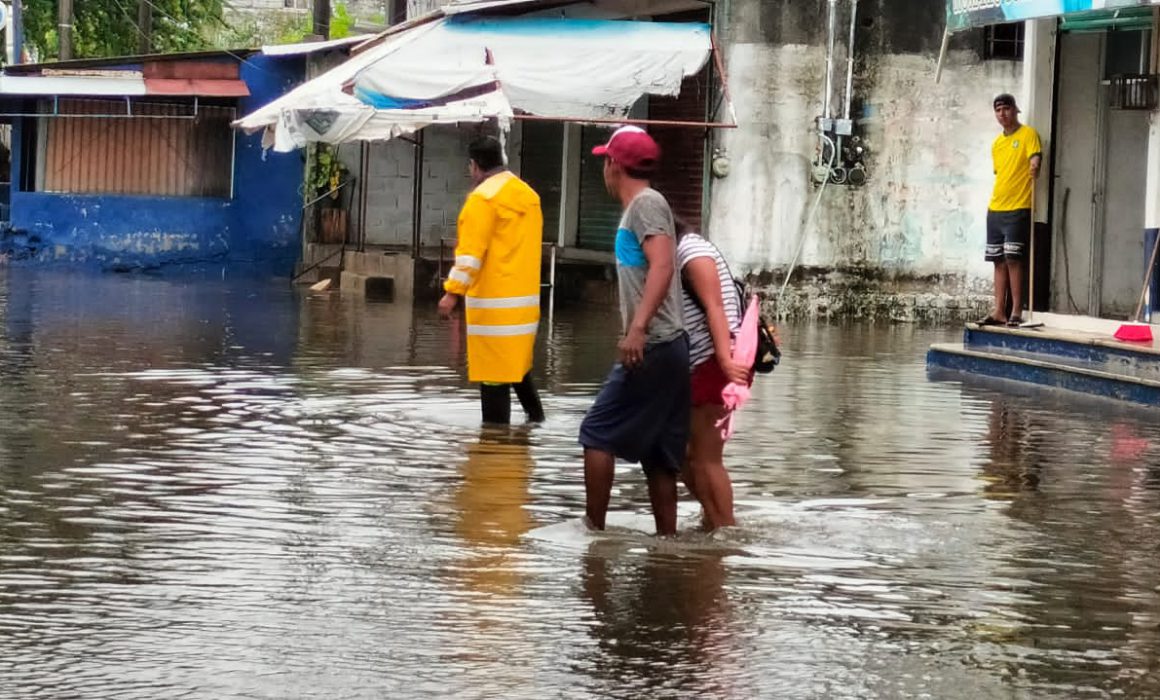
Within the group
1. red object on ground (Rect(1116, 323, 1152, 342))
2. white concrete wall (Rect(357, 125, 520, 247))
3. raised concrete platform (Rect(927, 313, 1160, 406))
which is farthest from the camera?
white concrete wall (Rect(357, 125, 520, 247))

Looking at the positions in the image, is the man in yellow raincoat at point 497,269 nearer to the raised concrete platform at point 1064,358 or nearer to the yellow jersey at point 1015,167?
the raised concrete platform at point 1064,358

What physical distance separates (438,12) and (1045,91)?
317 inches

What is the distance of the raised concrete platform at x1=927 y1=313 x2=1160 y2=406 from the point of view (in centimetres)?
1324

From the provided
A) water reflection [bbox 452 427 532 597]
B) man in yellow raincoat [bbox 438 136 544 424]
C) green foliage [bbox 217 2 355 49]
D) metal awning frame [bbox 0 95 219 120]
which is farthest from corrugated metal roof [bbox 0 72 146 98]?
water reflection [bbox 452 427 532 597]

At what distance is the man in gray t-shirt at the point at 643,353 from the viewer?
7.32 m

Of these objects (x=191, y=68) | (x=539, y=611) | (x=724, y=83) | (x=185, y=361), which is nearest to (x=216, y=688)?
(x=539, y=611)

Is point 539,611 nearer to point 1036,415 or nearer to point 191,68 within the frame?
point 1036,415

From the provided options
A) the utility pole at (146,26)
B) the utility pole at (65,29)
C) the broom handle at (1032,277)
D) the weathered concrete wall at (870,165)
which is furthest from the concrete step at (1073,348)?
the utility pole at (146,26)

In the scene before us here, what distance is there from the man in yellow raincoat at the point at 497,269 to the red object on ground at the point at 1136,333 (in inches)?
196

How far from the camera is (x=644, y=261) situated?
741 cm

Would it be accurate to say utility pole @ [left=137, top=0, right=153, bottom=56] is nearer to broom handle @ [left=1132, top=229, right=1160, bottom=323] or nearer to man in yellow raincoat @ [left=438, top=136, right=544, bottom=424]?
broom handle @ [left=1132, top=229, right=1160, bottom=323]

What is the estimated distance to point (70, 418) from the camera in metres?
11.1

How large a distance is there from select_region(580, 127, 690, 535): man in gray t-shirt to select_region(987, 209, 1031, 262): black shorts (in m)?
8.38

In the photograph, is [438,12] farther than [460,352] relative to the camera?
Yes
